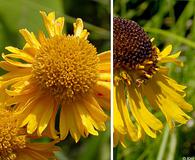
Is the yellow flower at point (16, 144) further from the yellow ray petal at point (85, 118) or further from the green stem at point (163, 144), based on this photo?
the green stem at point (163, 144)

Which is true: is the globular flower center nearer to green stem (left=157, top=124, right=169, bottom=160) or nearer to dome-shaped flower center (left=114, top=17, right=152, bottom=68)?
dome-shaped flower center (left=114, top=17, right=152, bottom=68)

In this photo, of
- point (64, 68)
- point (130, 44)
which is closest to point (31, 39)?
point (64, 68)

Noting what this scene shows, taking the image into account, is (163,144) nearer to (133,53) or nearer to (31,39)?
(133,53)

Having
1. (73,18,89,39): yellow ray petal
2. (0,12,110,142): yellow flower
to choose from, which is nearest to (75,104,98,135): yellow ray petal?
(0,12,110,142): yellow flower

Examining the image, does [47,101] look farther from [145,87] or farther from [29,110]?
[145,87]

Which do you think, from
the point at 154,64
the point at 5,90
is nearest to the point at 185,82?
the point at 154,64

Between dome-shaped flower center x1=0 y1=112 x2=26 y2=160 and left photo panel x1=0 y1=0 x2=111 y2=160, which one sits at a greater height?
left photo panel x1=0 y1=0 x2=111 y2=160

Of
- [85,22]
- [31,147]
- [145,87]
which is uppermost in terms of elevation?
[85,22]
